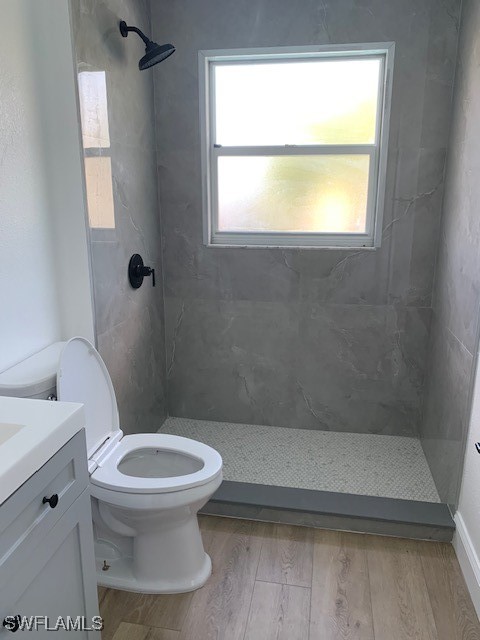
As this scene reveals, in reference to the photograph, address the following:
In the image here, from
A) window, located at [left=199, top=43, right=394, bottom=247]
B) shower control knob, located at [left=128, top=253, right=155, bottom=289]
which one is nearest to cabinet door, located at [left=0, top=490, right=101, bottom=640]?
shower control knob, located at [left=128, top=253, right=155, bottom=289]

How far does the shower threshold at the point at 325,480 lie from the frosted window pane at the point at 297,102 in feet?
5.39

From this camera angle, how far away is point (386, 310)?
275cm

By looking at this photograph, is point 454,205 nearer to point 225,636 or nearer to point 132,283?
point 132,283

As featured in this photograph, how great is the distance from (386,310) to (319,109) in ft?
3.70

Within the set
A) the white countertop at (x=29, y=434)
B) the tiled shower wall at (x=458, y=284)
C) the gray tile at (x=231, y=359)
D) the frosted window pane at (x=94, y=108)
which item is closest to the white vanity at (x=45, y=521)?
the white countertop at (x=29, y=434)

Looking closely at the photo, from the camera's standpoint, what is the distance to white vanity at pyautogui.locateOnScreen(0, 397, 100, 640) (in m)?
1.02

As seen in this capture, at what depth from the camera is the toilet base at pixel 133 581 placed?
6.06ft

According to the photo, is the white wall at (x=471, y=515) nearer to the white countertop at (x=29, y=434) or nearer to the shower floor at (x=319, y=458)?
the shower floor at (x=319, y=458)

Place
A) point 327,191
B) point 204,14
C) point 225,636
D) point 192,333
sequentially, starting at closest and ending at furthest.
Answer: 1. point 225,636
2. point 204,14
3. point 327,191
4. point 192,333

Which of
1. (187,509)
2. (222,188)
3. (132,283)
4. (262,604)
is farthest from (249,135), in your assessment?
(262,604)

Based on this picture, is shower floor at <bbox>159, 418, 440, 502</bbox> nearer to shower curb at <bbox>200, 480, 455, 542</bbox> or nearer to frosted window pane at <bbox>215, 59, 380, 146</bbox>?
shower curb at <bbox>200, 480, 455, 542</bbox>

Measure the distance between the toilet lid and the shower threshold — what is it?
670 millimetres

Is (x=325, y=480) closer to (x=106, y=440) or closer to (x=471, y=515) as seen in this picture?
(x=471, y=515)

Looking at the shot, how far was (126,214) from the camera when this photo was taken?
2338 mm
